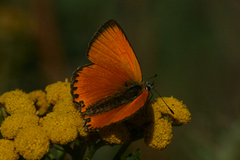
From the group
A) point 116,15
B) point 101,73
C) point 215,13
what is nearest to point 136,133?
point 101,73

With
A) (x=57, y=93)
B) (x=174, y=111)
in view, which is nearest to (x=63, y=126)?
(x=57, y=93)

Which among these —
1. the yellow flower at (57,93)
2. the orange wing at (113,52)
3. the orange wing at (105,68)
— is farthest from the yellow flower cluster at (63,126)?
the orange wing at (113,52)

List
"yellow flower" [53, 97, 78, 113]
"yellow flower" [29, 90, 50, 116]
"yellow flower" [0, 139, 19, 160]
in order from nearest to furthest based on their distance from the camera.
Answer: "yellow flower" [0, 139, 19, 160] < "yellow flower" [53, 97, 78, 113] < "yellow flower" [29, 90, 50, 116]

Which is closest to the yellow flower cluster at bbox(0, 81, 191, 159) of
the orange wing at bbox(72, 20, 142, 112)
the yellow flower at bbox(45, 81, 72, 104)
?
the yellow flower at bbox(45, 81, 72, 104)

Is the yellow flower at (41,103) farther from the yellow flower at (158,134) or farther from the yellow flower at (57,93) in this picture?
the yellow flower at (158,134)

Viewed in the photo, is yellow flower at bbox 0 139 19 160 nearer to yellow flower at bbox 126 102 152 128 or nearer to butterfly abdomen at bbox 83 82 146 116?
butterfly abdomen at bbox 83 82 146 116

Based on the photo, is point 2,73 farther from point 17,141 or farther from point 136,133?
point 136,133
